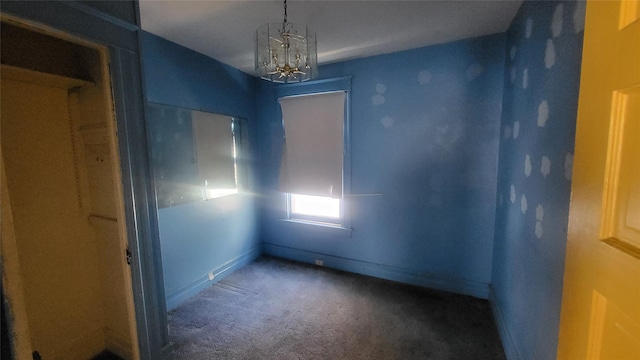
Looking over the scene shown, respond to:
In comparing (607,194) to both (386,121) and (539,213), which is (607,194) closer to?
(539,213)

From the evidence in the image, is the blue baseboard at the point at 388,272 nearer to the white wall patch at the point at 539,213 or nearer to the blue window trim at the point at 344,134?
the blue window trim at the point at 344,134

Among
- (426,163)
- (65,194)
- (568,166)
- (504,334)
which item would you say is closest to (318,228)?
(426,163)

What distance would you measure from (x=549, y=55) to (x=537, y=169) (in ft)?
1.97

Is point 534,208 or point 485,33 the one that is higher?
point 485,33

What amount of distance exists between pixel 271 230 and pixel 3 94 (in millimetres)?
2651

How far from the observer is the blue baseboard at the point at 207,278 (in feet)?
7.87

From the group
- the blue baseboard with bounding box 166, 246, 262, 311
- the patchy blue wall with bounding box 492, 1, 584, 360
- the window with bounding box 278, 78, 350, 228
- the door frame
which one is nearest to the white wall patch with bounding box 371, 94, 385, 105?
the window with bounding box 278, 78, 350, 228

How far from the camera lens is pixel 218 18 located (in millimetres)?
1899

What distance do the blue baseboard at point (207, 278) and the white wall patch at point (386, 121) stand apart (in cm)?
231

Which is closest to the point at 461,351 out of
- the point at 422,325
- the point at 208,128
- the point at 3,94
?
the point at 422,325

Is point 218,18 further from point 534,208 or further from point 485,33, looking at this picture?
point 534,208

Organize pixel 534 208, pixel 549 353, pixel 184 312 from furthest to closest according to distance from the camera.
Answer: pixel 184 312, pixel 534 208, pixel 549 353

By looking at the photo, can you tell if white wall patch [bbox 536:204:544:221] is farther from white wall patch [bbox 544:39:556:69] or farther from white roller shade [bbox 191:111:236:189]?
white roller shade [bbox 191:111:236:189]

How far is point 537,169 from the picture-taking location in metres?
1.44
